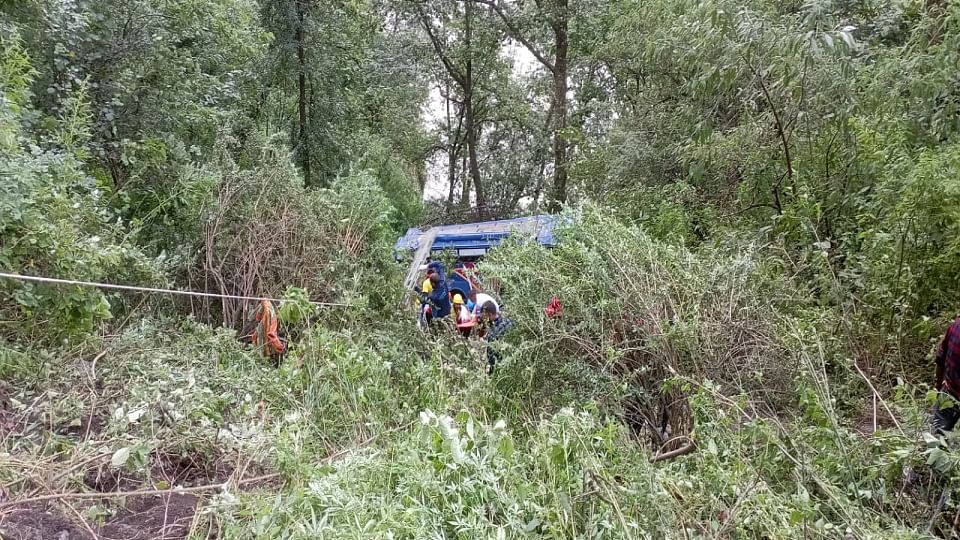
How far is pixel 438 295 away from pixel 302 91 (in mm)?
6707

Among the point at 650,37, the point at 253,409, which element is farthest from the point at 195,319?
the point at 650,37

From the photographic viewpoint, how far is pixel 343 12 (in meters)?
11.8

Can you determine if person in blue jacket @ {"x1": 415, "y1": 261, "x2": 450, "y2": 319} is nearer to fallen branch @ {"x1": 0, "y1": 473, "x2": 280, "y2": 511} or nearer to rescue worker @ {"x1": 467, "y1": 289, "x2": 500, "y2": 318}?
rescue worker @ {"x1": 467, "y1": 289, "x2": 500, "y2": 318}

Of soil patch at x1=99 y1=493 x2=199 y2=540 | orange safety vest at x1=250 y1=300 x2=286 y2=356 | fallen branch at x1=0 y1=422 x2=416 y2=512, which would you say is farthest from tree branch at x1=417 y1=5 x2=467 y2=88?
soil patch at x1=99 y1=493 x2=199 y2=540

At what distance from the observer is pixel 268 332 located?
5836mm

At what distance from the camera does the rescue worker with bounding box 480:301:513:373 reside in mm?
5027

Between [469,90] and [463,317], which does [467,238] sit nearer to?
[463,317]

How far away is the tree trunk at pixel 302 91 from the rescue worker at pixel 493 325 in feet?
20.4

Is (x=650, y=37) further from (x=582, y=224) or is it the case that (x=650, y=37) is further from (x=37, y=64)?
(x=37, y=64)

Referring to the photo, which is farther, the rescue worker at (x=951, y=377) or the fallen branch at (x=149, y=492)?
the rescue worker at (x=951, y=377)

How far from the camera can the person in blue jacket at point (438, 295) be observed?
21.9 ft

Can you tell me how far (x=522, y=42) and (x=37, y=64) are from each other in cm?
1002

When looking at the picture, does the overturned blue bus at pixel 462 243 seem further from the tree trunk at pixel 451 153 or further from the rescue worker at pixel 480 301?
the tree trunk at pixel 451 153

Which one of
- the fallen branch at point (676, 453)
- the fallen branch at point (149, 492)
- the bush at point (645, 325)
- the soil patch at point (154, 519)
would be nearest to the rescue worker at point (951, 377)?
the bush at point (645, 325)
